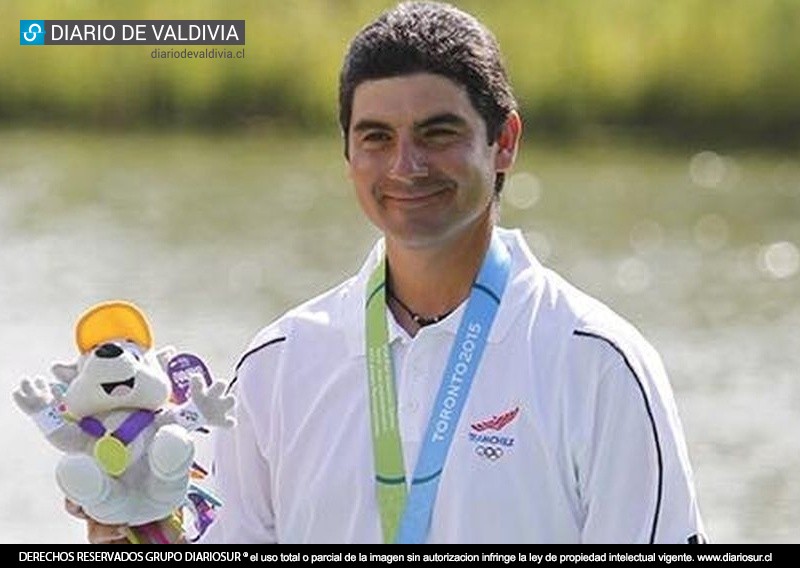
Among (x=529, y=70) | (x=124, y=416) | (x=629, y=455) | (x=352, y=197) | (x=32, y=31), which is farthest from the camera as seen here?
(x=529, y=70)

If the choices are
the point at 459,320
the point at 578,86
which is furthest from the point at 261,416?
the point at 578,86

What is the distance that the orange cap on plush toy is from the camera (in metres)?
2.34

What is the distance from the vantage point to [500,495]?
2.24m

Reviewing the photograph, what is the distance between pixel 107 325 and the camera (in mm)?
2346

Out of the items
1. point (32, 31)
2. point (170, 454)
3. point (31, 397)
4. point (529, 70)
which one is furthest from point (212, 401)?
point (529, 70)

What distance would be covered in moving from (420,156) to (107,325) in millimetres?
349

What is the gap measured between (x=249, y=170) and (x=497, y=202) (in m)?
6.37

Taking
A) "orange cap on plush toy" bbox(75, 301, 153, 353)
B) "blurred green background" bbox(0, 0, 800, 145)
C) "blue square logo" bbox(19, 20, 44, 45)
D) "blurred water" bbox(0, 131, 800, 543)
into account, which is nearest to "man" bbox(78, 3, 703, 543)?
"orange cap on plush toy" bbox(75, 301, 153, 353)

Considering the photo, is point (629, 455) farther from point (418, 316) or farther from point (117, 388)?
point (117, 388)

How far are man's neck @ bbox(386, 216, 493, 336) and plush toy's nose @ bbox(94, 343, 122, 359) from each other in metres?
0.27

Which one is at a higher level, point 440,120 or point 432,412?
point 440,120

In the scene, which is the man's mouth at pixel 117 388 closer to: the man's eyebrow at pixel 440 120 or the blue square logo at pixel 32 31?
the man's eyebrow at pixel 440 120

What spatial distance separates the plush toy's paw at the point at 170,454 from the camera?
→ 2.27 m
